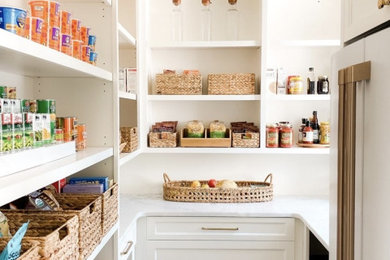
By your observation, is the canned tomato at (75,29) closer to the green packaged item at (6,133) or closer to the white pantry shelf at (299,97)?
the green packaged item at (6,133)

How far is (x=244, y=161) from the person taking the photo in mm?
3133

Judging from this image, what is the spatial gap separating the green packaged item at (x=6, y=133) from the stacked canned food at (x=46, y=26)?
211 mm

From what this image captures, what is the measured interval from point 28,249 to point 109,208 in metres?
0.73

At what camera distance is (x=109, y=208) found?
5.59 ft

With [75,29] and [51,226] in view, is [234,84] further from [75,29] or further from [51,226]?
[51,226]

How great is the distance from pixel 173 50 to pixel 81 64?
5.67 feet

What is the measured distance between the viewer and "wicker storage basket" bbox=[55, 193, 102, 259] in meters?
1.32

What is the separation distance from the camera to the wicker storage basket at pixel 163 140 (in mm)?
2877

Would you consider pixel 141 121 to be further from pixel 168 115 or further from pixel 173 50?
pixel 173 50

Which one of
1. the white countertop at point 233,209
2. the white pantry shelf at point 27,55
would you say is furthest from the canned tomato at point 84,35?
the white countertop at point 233,209

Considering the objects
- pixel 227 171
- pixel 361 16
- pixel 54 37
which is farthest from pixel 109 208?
pixel 227 171

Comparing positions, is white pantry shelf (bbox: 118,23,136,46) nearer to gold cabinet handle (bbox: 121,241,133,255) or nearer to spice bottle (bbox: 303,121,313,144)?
gold cabinet handle (bbox: 121,241,133,255)

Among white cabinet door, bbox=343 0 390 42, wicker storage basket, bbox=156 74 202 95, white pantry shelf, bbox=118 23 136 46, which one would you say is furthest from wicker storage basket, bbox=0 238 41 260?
wicker storage basket, bbox=156 74 202 95

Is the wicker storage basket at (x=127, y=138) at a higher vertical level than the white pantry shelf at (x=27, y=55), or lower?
lower
